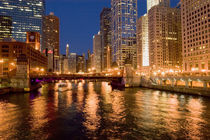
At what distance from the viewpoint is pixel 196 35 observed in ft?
454

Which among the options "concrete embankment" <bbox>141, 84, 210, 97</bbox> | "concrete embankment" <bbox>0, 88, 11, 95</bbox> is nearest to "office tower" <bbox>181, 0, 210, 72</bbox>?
"concrete embankment" <bbox>141, 84, 210, 97</bbox>

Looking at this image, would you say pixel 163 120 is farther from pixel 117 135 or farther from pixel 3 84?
pixel 3 84

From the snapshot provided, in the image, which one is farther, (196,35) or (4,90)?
(196,35)

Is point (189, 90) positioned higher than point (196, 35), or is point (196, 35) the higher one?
point (196, 35)

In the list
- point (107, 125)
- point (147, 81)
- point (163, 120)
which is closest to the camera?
point (107, 125)

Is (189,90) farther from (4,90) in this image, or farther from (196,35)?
(196,35)

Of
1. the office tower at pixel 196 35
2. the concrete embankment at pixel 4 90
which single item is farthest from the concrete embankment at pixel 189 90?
the concrete embankment at pixel 4 90

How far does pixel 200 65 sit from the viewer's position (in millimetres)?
131500

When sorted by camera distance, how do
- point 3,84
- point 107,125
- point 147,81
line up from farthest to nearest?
point 147,81 → point 3,84 → point 107,125

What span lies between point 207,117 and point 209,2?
136 metres

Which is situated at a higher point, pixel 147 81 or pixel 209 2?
pixel 209 2

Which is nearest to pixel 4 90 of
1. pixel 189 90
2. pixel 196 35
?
pixel 189 90

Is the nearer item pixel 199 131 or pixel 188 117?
pixel 199 131

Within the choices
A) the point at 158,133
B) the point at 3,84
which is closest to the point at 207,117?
the point at 158,133
